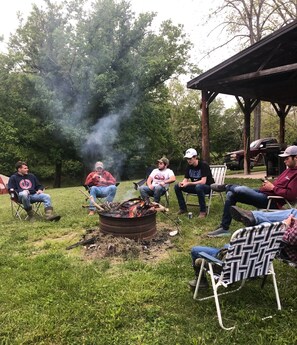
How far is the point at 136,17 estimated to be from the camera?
56.1 feet

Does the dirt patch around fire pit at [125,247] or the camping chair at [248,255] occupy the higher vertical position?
the camping chair at [248,255]

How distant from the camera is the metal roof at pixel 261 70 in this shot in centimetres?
709

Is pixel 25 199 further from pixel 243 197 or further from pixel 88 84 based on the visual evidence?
pixel 88 84

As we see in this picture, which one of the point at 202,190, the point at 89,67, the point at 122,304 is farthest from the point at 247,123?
the point at 122,304

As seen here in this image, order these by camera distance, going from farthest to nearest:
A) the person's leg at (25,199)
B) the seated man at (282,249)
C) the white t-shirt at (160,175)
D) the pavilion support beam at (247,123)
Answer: the pavilion support beam at (247,123) < the white t-shirt at (160,175) < the person's leg at (25,199) < the seated man at (282,249)

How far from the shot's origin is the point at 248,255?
7.82 ft

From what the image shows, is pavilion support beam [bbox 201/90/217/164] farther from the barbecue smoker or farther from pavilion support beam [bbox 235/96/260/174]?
the barbecue smoker

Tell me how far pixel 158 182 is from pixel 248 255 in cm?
384

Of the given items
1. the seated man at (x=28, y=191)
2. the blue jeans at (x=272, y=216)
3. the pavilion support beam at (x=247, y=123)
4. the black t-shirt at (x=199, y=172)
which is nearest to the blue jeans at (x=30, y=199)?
the seated man at (x=28, y=191)

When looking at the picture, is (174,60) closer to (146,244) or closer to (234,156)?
(234,156)

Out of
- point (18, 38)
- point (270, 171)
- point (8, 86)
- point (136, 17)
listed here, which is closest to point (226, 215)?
point (270, 171)

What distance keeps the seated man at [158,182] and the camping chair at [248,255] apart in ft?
11.4

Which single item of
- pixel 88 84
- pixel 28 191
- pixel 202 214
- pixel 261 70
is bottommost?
pixel 202 214

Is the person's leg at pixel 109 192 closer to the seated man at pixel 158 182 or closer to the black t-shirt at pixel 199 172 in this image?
the seated man at pixel 158 182
